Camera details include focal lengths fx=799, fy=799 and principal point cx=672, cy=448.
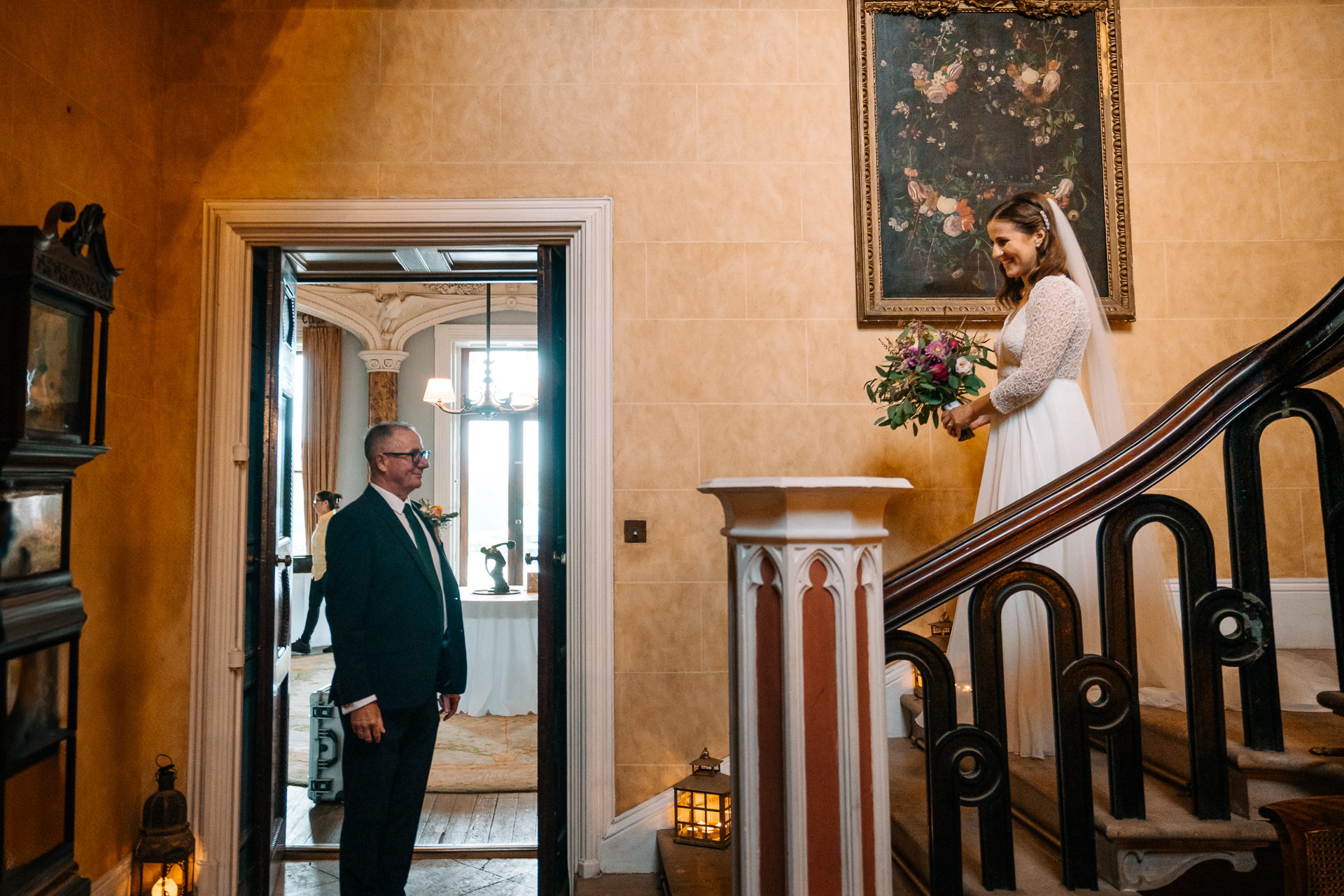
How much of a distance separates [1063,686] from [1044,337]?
1148 millimetres

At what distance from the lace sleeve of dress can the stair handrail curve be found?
29.8 inches

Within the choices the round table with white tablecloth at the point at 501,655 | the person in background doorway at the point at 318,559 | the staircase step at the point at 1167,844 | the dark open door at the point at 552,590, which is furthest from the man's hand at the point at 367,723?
the person in background doorway at the point at 318,559

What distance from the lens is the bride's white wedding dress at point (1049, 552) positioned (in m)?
2.13

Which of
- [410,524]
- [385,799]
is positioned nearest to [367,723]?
[385,799]

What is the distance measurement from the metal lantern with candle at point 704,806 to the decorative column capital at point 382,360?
22.9 feet

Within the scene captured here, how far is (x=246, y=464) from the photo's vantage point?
3.14m

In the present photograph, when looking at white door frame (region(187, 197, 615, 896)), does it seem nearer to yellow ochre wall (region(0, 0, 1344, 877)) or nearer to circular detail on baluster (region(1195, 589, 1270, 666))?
yellow ochre wall (region(0, 0, 1344, 877))

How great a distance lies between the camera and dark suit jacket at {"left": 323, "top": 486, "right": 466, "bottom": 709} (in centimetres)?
271

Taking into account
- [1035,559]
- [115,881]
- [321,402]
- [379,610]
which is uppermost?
[321,402]

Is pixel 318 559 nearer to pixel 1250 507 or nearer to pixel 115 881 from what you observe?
pixel 115 881

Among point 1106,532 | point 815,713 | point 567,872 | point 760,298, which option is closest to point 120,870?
point 567,872

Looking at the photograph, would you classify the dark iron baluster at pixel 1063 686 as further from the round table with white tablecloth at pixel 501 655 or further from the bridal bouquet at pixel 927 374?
the round table with white tablecloth at pixel 501 655

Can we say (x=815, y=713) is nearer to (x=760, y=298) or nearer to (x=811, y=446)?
(x=811, y=446)

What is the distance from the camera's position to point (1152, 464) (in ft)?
5.00
